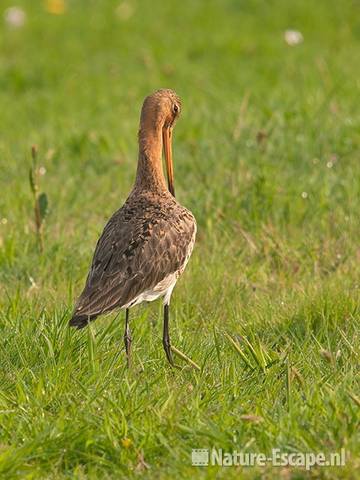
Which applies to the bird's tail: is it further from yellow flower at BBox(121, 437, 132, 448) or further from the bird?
yellow flower at BBox(121, 437, 132, 448)

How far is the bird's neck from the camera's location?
17.9 feet

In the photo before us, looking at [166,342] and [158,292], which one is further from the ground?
[158,292]

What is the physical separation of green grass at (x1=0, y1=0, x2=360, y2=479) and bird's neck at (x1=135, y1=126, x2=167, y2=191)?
69 centimetres

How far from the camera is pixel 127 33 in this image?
12.7 m

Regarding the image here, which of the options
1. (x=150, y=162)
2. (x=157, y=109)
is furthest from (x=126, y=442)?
(x=157, y=109)

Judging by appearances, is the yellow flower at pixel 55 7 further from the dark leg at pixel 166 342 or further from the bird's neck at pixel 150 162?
the dark leg at pixel 166 342

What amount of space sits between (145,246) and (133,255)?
0.08 metres

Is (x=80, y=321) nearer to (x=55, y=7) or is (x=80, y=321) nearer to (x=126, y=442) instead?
(x=126, y=442)

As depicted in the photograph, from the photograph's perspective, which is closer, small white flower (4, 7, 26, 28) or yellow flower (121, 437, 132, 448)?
yellow flower (121, 437, 132, 448)

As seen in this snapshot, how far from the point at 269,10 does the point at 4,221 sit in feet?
23.5

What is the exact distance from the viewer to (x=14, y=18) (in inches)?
492

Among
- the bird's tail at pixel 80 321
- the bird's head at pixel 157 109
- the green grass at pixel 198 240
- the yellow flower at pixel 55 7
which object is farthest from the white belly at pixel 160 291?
the yellow flower at pixel 55 7

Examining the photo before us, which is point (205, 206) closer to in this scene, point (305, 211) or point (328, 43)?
point (305, 211)

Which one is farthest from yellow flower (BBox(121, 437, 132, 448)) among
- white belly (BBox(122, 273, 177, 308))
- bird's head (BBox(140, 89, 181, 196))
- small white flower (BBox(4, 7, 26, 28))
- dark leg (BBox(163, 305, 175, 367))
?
small white flower (BBox(4, 7, 26, 28))
